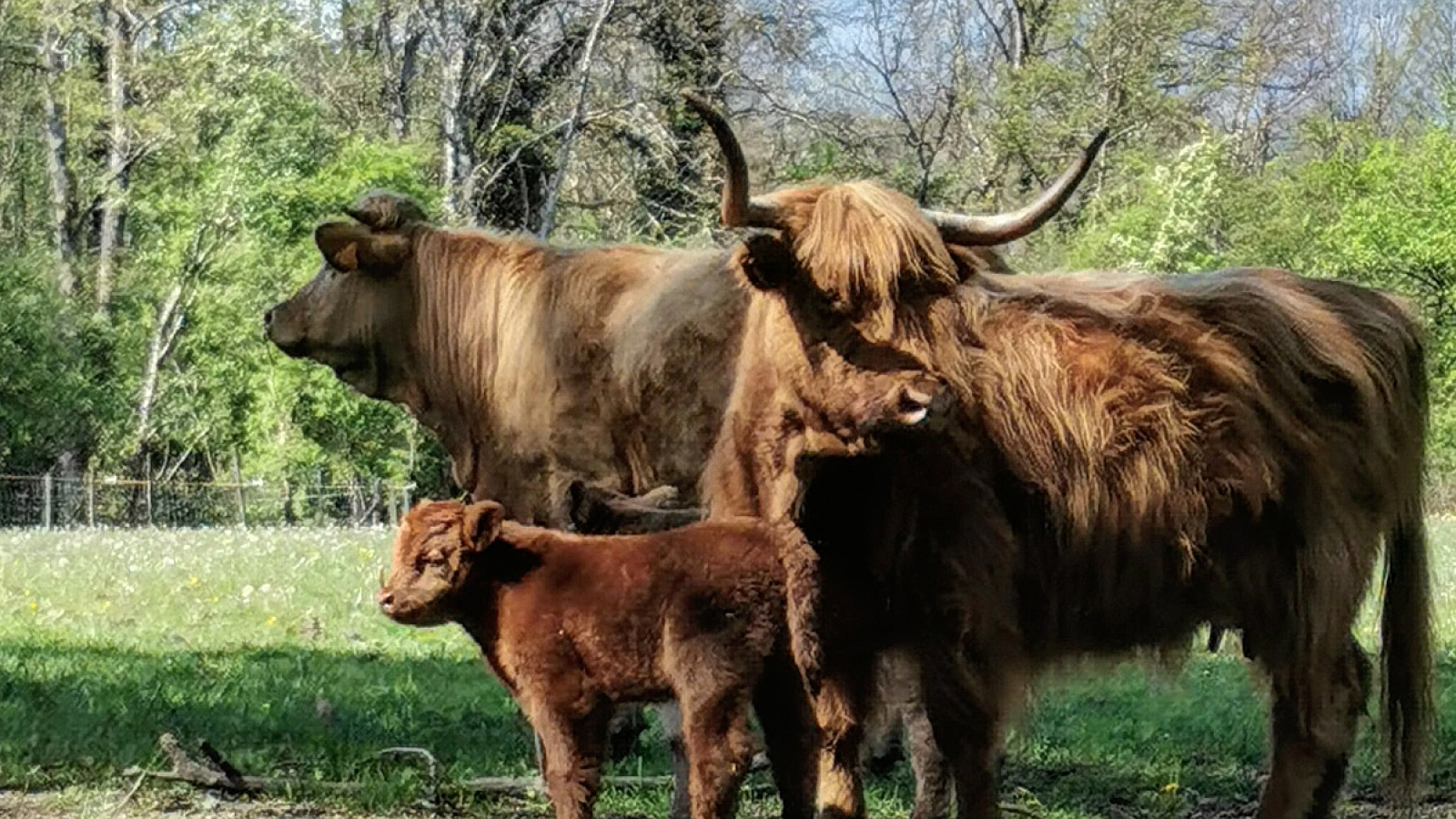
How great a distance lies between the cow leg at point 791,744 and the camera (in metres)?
4.75

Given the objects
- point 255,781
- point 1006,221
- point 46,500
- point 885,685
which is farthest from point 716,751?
point 46,500

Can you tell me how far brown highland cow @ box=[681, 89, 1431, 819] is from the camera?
4.54m

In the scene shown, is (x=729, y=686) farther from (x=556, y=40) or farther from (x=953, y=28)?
(x=953, y=28)

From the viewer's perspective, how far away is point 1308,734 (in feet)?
16.7

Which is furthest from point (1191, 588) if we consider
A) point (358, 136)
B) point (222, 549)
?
point (358, 136)

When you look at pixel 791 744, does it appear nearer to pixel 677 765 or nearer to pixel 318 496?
pixel 677 765

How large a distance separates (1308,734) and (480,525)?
2355mm

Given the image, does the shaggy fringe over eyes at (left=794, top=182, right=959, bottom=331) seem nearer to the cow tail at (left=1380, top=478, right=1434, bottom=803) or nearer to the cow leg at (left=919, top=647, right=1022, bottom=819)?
the cow leg at (left=919, top=647, right=1022, bottom=819)

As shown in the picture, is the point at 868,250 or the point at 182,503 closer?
the point at 868,250

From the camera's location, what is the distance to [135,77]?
144 feet

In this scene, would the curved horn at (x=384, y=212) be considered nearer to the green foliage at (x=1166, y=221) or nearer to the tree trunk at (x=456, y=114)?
the tree trunk at (x=456, y=114)

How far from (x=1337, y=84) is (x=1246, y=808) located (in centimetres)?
4500

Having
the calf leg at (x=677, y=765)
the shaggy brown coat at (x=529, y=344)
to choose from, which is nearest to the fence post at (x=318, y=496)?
the shaggy brown coat at (x=529, y=344)

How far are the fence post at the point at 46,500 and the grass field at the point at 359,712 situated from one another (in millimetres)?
24278
